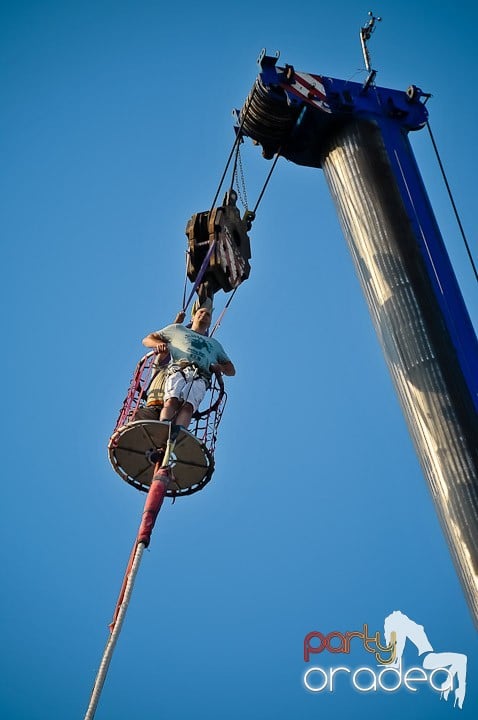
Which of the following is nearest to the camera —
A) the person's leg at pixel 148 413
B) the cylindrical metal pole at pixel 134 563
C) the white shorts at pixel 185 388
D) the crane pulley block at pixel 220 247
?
the cylindrical metal pole at pixel 134 563

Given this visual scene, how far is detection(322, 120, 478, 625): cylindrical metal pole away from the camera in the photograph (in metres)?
10.7

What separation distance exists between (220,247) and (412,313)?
493 centimetres

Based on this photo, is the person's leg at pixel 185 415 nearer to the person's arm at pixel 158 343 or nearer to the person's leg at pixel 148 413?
the person's leg at pixel 148 413

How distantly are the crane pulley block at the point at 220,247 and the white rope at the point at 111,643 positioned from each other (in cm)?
811

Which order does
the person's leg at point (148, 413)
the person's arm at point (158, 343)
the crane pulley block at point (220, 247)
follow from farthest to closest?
the crane pulley block at point (220, 247), the person's arm at point (158, 343), the person's leg at point (148, 413)

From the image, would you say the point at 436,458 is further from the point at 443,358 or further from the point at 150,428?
the point at 150,428

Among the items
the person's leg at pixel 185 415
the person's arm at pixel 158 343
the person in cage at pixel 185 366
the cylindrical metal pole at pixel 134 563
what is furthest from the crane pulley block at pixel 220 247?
the cylindrical metal pole at pixel 134 563

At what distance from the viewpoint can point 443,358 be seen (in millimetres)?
11844

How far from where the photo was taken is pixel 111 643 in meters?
7.52

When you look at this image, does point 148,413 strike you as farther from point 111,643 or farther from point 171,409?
point 111,643

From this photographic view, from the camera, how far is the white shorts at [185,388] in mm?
11500

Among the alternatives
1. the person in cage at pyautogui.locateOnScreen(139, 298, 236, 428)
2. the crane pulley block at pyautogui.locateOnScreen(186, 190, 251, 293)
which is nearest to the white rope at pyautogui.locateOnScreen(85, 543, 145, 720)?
the person in cage at pyautogui.locateOnScreen(139, 298, 236, 428)

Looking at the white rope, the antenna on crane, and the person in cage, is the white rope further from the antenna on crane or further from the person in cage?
the antenna on crane

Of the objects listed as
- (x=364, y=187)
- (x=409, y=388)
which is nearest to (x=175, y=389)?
(x=409, y=388)
